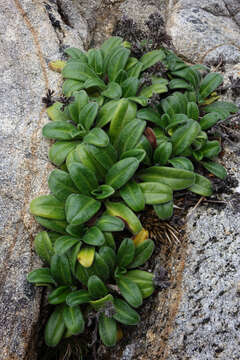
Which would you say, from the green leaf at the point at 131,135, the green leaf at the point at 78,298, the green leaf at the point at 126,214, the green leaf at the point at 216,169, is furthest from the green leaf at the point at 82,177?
the green leaf at the point at 216,169

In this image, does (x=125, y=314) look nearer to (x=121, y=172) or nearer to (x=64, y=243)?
(x=64, y=243)

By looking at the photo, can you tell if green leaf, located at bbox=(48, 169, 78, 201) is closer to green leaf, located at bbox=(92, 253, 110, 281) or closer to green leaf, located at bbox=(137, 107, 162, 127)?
green leaf, located at bbox=(92, 253, 110, 281)

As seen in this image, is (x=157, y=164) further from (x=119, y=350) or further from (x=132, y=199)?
(x=119, y=350)

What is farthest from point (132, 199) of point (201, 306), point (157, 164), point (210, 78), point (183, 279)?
point (210, 78)

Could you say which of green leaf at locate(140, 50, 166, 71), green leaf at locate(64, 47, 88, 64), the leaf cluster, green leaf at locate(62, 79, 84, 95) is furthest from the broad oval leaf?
green leaf at locate(64, 47, 88, 64)

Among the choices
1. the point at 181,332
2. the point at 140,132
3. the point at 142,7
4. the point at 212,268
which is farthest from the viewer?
the point at 142,7

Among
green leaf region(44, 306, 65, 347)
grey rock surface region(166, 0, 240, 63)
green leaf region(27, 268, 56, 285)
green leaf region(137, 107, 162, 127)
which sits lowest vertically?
green leaf region(44, 306, 65, 347)

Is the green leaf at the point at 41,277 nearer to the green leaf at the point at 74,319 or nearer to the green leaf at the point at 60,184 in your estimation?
the green leaf at the point at 74,319
